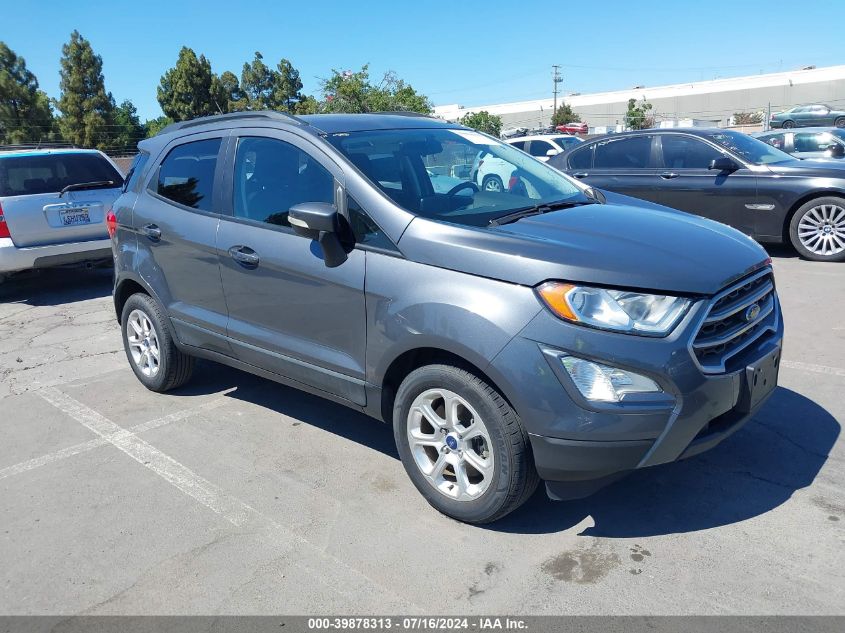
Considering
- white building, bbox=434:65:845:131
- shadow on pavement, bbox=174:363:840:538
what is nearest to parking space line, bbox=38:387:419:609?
shadow on pavement, bbox=174:363:840:538

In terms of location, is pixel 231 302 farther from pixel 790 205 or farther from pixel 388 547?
pixel 790 205

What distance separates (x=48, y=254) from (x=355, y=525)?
6.52 metres

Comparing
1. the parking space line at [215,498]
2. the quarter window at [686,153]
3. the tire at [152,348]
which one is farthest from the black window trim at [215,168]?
the quarter window at [686,153]

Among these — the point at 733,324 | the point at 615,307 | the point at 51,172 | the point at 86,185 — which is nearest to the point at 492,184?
the point at 615,307

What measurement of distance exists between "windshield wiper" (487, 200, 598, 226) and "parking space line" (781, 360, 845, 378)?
7.03 feet

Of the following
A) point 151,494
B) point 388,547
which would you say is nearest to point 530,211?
point 388,547

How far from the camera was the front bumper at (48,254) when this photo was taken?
7977 mm

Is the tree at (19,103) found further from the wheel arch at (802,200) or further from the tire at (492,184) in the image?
the tire at (492,184)

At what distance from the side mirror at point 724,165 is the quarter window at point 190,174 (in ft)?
20.8

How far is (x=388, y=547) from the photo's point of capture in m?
3.14

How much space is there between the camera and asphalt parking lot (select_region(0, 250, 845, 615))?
9.20ft

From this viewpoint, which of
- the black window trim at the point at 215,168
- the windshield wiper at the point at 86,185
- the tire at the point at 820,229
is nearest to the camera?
the black window trim at the point at 215,168

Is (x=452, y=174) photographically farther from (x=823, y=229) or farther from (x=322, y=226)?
(x=823, y=229)

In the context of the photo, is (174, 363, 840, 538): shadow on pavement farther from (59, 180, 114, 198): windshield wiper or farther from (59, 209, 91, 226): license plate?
(59, 180, 114, 198): windshield wiper
